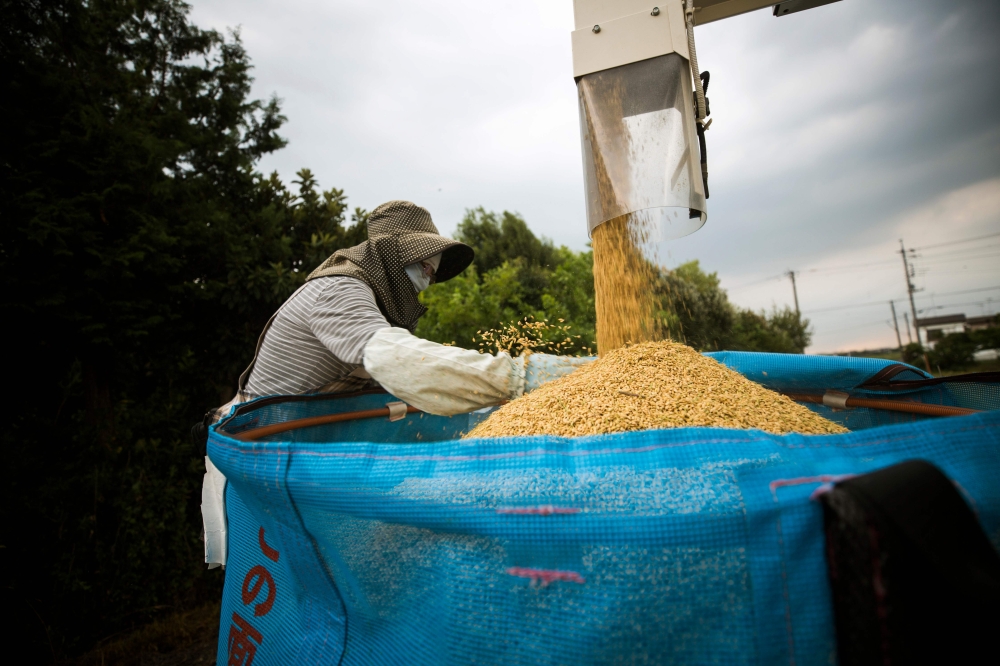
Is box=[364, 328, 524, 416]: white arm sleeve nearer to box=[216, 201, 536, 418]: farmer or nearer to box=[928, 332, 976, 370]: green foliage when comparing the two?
box=[216, 201, 536, 418]: farmer

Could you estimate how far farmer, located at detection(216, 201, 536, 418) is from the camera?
1.52 metres

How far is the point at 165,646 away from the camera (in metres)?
3.17

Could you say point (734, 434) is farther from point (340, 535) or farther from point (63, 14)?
point (63, 14)

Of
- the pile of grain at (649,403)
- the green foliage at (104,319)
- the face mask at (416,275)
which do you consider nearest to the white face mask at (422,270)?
the face mask at (416,275)

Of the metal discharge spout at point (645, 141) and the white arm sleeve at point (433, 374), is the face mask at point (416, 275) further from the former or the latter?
the metal discharge spout at point (645, 141)

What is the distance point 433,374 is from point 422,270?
977 mm

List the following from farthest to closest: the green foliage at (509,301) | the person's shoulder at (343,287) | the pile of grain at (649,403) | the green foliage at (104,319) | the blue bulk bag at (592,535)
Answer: the green foliage at (509,301) → the green foliage at (104,319) → the person's shoulder at (343,287) → the pile of grain at (649,403) → the blue bulk bag at (592,535)

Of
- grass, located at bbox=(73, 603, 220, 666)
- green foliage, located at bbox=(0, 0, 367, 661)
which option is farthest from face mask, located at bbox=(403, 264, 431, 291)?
grass, located at bbox=(73, 603, 220, 666)

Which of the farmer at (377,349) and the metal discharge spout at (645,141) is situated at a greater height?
the metal discharge spout at (645,141)

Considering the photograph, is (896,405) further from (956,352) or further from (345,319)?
(956,352)

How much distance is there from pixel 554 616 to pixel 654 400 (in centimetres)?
63

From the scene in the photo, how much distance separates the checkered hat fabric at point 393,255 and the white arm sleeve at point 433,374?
21.2 inches

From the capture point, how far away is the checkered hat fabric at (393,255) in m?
2.08

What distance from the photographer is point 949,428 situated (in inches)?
29.9
